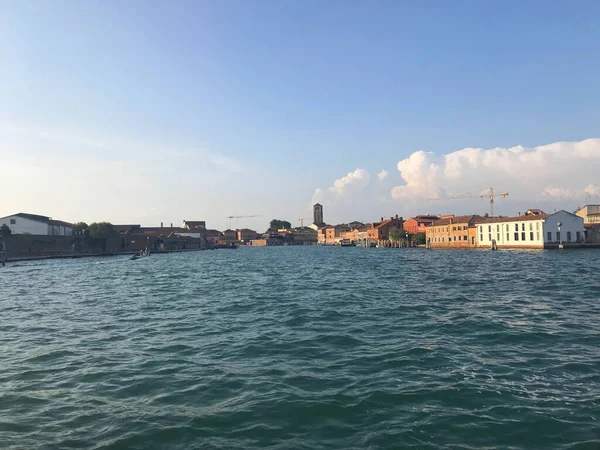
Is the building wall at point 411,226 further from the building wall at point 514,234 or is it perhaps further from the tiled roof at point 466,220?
the building wall at point 514,234

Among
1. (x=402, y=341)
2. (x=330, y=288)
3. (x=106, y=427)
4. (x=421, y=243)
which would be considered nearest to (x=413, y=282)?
(x=330, y=288)

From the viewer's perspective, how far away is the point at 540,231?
66.2 metres

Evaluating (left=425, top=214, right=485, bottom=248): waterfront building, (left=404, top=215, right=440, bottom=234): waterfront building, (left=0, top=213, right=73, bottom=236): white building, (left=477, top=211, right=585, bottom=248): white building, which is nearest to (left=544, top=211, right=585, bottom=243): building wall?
(left=477, top=211, right=585, bottom=248): white building

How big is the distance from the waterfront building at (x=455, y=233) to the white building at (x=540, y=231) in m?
10.1

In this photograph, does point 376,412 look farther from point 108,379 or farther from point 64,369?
point 64,369

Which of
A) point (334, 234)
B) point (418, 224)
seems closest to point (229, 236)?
point (334, 234)

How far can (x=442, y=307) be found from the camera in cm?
1534

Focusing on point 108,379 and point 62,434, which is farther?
point 108,379

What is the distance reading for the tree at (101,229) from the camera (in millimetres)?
89750

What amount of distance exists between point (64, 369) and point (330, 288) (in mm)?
15330

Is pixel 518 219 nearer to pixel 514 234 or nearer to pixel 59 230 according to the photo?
A: pixel 514 234

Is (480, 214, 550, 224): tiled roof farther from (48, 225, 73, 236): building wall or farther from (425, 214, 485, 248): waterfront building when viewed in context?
(48, 225, 73, 236): building wall

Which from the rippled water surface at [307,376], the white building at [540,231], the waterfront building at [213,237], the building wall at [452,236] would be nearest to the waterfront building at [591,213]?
the white building at [540,231]

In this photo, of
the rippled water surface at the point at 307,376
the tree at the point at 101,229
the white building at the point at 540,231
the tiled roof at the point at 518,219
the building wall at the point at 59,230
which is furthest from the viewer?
the tree at the point at 101,229
